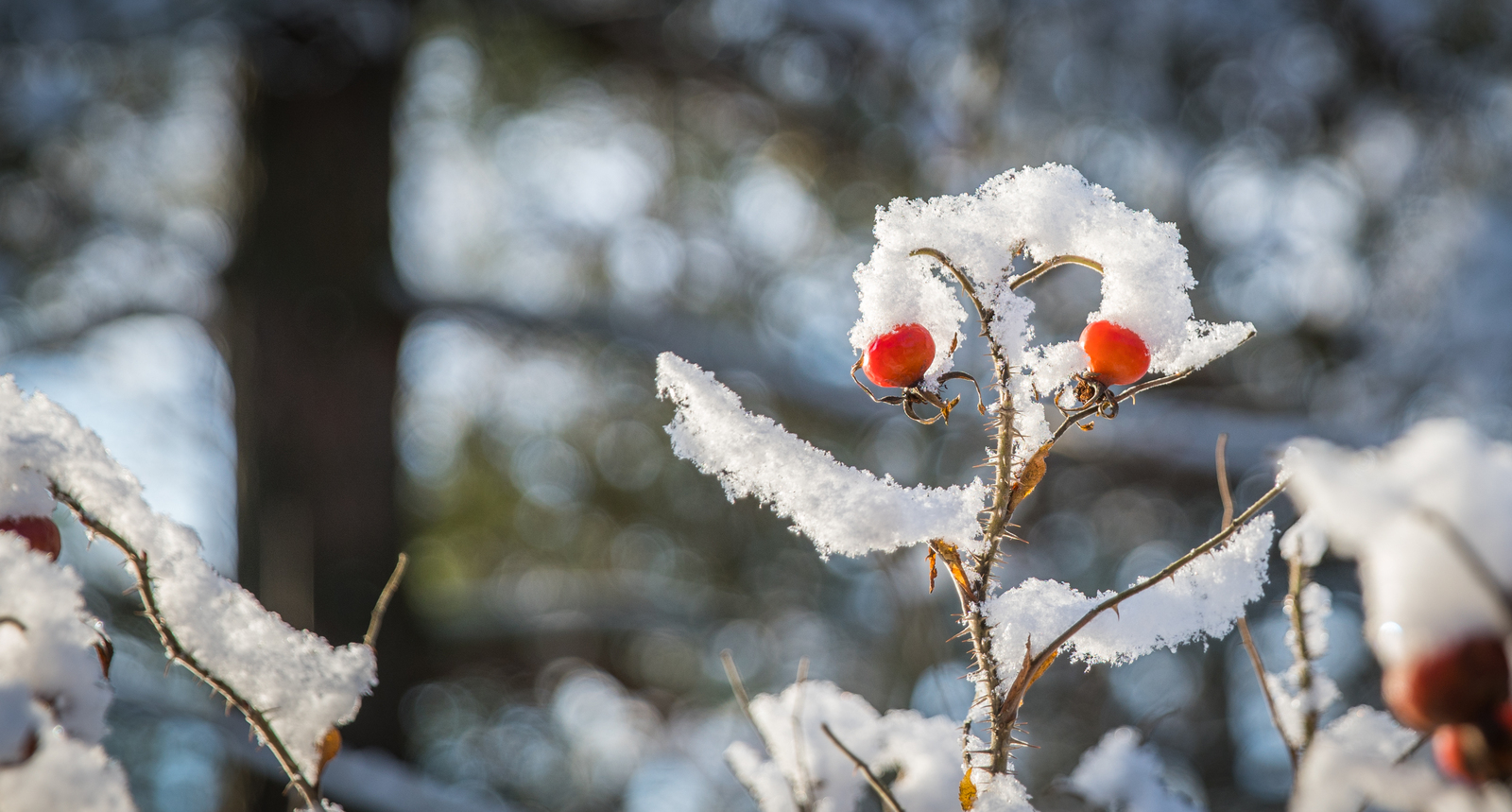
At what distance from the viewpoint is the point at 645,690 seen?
2846mm

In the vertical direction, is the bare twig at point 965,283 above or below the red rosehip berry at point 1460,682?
above

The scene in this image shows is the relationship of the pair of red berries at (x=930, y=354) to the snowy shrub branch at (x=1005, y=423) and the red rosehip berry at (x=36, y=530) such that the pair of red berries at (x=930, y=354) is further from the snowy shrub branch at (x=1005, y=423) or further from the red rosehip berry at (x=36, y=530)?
the red rosehip berry at (x=36, y=530)

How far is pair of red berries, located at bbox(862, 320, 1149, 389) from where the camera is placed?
42 centimetres

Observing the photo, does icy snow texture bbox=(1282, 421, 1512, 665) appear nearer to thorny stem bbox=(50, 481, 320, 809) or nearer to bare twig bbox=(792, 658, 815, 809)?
bare twig bbox=(792, 658, 815, 809)

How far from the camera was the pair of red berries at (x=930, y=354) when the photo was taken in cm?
42

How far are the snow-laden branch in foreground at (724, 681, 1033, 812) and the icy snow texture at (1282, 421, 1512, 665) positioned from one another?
0.89 ft

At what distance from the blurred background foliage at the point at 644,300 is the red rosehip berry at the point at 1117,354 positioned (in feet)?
5.12

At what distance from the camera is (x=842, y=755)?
50 cm

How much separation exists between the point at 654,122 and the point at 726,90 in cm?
40

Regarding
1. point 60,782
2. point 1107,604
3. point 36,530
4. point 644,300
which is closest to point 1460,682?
point 1107,604

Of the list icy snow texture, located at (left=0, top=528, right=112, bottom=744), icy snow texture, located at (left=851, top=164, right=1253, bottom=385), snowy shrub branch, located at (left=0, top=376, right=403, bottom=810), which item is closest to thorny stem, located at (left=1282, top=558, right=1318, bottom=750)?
icy snow texture, located at (left=851, top=164, right=1253, bottom=385)

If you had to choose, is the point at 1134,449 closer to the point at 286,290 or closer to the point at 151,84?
the point at 286,290

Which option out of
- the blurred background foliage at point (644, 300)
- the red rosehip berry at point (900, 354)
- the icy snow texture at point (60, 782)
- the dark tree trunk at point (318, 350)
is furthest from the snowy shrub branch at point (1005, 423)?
the dark tree trunk at point (318, 350)

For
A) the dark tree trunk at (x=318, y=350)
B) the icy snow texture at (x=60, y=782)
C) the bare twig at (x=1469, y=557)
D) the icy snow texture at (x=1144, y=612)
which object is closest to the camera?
the bare twig at (x=1469, y=557)
